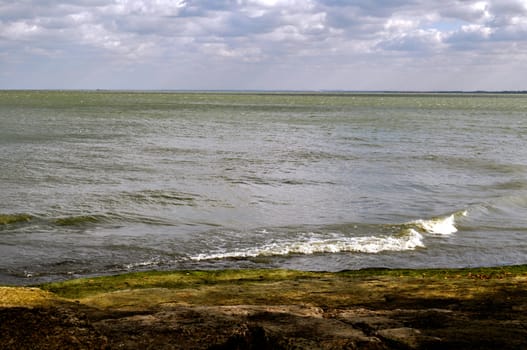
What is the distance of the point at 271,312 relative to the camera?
8.78m

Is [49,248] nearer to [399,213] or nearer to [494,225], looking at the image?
[399,213]

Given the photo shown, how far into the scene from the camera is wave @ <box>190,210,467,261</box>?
16938mm

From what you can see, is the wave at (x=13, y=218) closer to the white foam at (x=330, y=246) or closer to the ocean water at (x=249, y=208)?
the ocean water at (x=249, y=208)

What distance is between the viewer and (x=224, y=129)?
2421 inches

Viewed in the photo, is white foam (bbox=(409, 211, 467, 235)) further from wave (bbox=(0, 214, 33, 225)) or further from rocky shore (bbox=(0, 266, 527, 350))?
wave (bbox=(0, 214, 33, 225))

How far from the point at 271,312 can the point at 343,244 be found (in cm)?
938

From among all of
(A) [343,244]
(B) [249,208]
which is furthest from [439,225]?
(B) [249,208]

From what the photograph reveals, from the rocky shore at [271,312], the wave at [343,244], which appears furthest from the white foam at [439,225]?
the rocky shore at [271,312]

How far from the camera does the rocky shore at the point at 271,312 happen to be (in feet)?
24.4

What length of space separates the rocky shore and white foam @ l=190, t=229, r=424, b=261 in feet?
12.7

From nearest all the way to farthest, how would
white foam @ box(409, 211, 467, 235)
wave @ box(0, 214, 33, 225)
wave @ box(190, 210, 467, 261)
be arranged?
1. wave @ box(190, 210, 467, 261)
2. wave @ box(0, 214, 33, 225)
3. white foam @ box(409, 211, 467, 235)

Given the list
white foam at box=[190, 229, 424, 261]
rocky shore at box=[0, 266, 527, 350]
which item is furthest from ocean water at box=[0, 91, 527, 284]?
rocky shore at box=[0, 266, 527, 350]

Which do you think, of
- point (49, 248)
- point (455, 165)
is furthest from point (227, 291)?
point (455, 165)

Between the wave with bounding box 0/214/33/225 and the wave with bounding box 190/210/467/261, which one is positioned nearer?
the wave with bounding box 190/210/467/261
